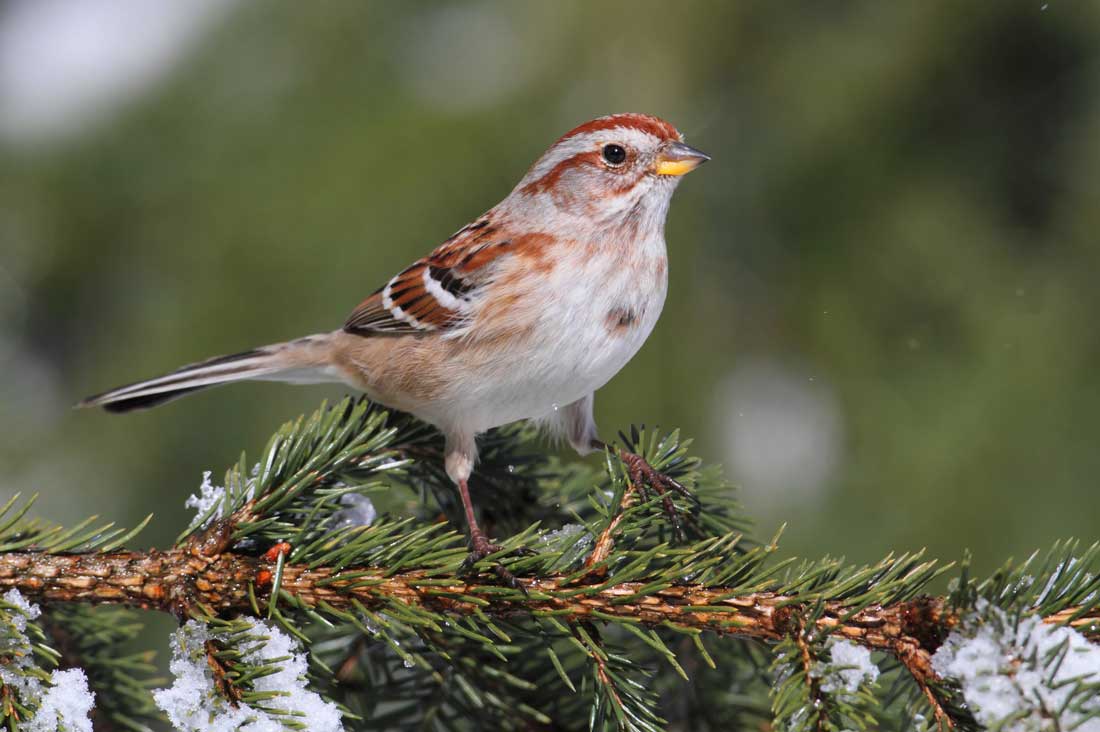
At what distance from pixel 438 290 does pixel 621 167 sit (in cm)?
57

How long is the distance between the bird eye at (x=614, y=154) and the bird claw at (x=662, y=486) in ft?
2.94

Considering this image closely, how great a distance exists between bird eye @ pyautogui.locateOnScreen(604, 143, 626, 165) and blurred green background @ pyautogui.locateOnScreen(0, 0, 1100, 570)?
472 mm

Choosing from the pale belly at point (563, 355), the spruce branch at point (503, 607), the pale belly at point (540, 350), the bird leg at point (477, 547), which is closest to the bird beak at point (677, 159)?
the pale belly at point (540, 350)

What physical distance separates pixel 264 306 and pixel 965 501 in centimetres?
208

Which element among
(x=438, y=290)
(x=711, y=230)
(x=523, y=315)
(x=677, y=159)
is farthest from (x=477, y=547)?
(x=711, y=230)

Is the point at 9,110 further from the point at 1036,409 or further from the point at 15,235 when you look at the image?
the point at 1036,409

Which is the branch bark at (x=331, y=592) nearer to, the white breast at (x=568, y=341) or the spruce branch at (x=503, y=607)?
the spruce branch at (x=503, y=607)

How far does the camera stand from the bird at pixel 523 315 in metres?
2.21

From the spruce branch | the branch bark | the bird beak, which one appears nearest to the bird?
the bird beak

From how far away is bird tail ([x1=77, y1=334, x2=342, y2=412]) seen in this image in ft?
7.86

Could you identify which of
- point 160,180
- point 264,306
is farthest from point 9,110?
point 264,306

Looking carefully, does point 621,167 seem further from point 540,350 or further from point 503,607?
point 503,607

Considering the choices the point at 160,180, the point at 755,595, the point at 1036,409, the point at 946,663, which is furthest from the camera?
the point at 160,180

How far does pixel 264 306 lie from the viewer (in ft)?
9.62
